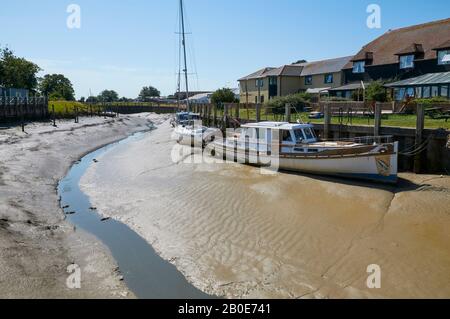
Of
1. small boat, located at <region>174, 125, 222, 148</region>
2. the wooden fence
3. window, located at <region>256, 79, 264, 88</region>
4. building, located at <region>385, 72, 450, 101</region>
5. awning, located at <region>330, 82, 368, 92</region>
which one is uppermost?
window, located at <region>256, 79, 264, 88</region>

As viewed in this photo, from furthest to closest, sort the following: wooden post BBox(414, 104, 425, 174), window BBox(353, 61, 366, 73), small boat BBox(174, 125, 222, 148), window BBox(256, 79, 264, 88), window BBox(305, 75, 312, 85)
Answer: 1. window BBox(256, 79, 264, 88)
2. window BBox(305, 75, 312, 85)
3. window BBox(353, 61, 366, 73)
4. small boat BBox(174, 125, 222, 148)
5. wooden post BBox(414, 104, 425, 174)

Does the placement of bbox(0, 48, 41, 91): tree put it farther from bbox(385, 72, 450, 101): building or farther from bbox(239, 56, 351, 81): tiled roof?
bbox(385, 72, 450, 101): building

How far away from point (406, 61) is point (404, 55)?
64 centimetres

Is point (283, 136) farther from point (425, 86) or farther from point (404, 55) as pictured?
point (404, 55)

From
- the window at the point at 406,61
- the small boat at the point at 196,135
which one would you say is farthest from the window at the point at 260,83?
the small boat at the point at 196,135

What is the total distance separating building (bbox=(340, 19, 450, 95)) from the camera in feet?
115

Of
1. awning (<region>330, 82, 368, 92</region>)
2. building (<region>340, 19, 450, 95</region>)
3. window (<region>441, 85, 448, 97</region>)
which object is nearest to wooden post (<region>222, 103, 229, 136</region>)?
window (<region>441, 85, 448, 97</region>)

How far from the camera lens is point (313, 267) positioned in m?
8.85

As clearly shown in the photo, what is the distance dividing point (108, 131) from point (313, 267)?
121ft

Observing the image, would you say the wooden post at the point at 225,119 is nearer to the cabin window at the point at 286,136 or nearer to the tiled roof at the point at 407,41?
the cabin window at the point at 286,136

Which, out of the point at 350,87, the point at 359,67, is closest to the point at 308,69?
the point at 359,67

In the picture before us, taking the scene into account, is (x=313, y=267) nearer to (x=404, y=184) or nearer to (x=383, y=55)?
(x=404, y=184)

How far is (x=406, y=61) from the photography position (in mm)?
37031

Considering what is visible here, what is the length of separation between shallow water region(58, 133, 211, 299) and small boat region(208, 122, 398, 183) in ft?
28.3
